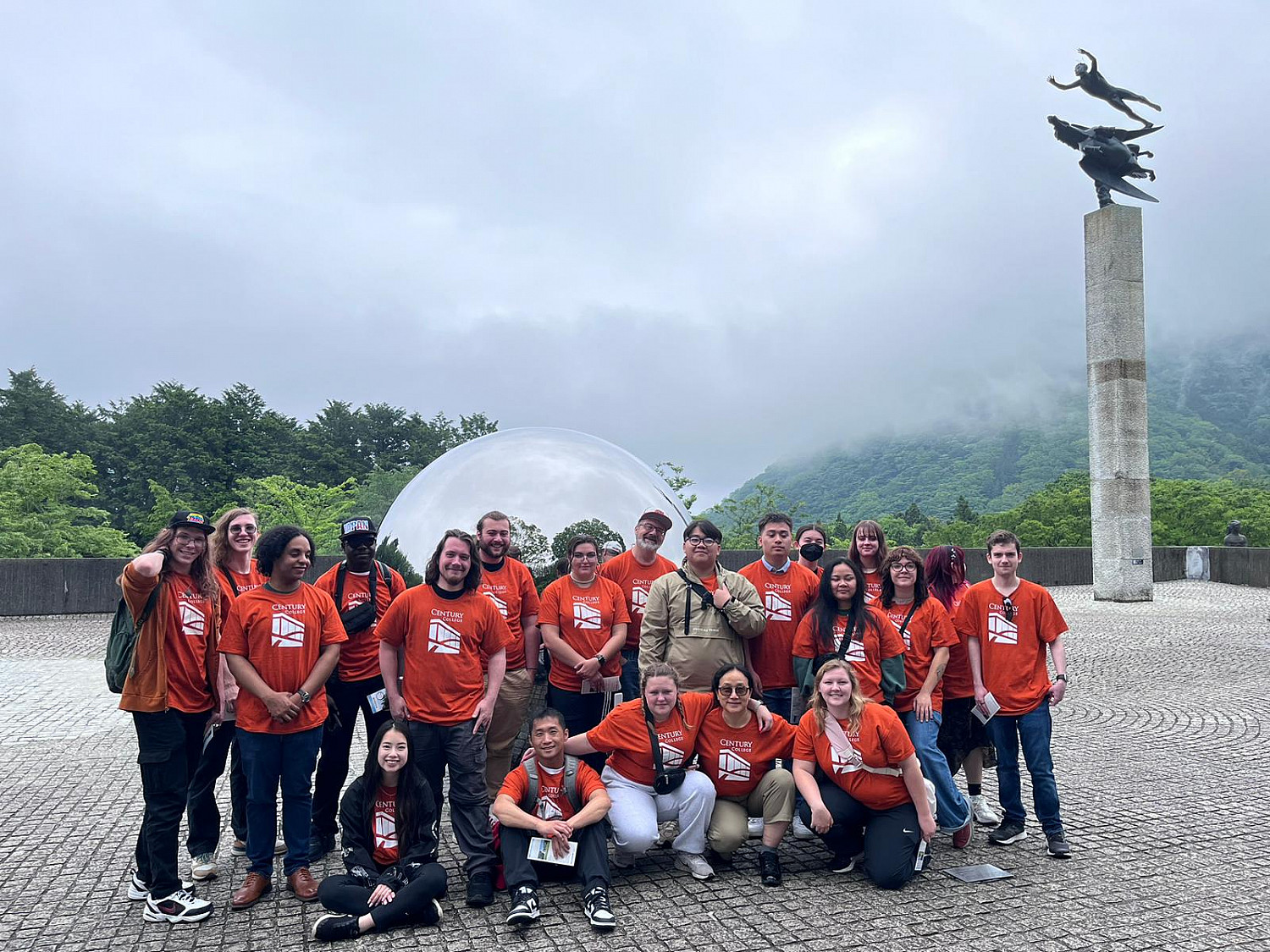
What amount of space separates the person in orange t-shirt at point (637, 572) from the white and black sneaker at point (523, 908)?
1.86 metres

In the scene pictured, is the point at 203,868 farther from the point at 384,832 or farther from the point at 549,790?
the point at 549,790

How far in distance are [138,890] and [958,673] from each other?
16.1ft

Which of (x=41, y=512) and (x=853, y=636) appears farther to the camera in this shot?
(x=41, y=512)

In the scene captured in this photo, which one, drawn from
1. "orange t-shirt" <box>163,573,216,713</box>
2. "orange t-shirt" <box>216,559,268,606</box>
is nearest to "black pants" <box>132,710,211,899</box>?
"orange t-shirt" <box>163,573,216,713</box>

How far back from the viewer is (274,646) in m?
4.71

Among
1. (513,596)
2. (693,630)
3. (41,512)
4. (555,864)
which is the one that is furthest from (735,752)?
(41,512)

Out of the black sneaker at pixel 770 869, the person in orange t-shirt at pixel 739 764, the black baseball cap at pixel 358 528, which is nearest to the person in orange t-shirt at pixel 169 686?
the black baseball cap at pixel 358 528

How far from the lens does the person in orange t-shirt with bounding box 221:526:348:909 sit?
468 centimetres

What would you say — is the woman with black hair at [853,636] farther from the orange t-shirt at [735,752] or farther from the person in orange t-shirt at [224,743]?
the person in orange t-shirt at [224,743]

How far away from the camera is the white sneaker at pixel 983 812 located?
5992 millimetres

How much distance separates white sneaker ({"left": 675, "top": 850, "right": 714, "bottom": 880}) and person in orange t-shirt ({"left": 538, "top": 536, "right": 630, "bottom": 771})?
2.69 ft

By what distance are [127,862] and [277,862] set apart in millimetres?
911

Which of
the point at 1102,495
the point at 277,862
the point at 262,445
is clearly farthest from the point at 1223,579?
the point at 262,445

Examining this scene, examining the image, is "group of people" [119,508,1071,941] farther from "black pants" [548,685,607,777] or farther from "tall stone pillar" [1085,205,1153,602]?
"tall stone pillar" [1085,205,1153,602]
